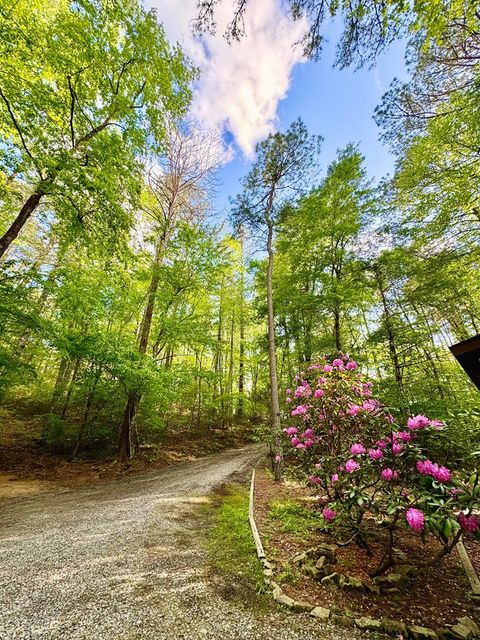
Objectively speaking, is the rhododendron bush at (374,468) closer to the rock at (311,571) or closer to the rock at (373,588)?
the rock at (373,588)

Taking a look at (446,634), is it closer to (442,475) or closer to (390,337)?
(442,475)

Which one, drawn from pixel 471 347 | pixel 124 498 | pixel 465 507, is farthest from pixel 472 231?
pixel 124 498

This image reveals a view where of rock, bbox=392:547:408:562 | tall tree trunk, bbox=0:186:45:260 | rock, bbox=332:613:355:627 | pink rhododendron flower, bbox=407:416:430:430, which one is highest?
tall tree trunk, bbox=0:186:45:260

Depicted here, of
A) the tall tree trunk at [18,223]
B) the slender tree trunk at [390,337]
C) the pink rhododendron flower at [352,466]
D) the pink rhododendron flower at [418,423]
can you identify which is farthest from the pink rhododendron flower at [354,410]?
the tall tree trunk at [18,223]

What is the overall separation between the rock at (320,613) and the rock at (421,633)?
1.97 feet

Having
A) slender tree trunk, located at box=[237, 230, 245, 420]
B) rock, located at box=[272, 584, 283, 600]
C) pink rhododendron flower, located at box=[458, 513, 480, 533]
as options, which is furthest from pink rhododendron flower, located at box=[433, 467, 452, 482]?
slender tree trunk, located at box=[237, 230, 245, 420]

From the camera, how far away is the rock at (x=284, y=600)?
2229mm

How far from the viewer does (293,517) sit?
416cm

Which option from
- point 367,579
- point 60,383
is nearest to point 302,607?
point 367,579

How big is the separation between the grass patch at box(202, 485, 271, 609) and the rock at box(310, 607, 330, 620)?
409mm

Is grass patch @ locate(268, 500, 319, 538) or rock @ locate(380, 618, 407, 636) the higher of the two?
grass patch @ locate(268, 500, 319, 538)

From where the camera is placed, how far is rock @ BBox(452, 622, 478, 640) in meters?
1.83

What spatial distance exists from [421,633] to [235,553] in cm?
205

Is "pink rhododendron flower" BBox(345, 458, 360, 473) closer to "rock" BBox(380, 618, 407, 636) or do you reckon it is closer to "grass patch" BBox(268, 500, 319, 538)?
"rock" BBox(380, 618, 407, 636)
